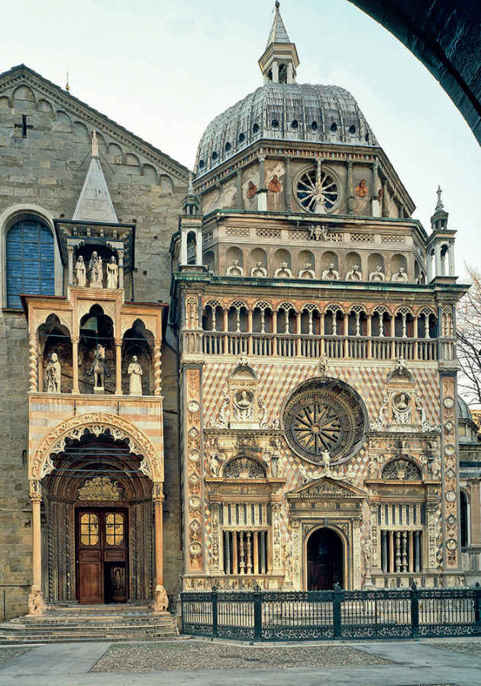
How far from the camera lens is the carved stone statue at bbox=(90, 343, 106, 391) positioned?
29094 mm

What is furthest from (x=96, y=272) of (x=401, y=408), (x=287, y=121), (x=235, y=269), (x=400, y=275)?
(x=287, y=121)

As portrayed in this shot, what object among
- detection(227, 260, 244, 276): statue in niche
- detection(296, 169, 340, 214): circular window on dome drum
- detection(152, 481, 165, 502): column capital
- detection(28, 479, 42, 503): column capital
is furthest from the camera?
detection(296, 169, 340, 214): circular window on dome drum

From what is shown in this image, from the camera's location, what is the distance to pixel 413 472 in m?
30.3

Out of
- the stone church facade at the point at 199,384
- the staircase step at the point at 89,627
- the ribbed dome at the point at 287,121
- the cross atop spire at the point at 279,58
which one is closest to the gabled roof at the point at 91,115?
the stone church facade at the point at 199,384

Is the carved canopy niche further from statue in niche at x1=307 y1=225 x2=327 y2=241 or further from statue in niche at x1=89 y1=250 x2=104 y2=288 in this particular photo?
statue in niche at x1=89 y1=250 x2=104 y2=288

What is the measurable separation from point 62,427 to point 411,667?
45.0ft

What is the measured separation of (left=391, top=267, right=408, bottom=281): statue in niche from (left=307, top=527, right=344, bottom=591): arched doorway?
9742 mm

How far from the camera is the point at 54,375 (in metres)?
28.4

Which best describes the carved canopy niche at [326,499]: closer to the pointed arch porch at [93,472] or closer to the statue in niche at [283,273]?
the pointed arch porch at [93,472]

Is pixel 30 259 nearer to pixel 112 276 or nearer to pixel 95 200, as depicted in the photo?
pixel 95 200

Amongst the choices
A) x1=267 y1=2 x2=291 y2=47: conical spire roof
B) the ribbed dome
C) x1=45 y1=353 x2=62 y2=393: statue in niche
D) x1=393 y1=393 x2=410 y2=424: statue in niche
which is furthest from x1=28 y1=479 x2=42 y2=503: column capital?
x1=267 y1=2 x2=291 y2=47: conical spire roof

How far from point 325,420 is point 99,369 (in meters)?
7.88

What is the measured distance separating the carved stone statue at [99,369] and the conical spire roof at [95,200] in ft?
14.5

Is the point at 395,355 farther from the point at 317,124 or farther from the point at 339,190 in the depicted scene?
the point at 317,124
